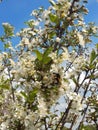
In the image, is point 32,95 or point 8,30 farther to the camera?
point 8,30

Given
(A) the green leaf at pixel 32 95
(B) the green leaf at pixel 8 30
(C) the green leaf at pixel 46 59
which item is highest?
(B) the green leaf at pixel 8 30

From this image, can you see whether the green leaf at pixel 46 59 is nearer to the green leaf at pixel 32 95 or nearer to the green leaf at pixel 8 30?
the green leaf at pixel 32 95

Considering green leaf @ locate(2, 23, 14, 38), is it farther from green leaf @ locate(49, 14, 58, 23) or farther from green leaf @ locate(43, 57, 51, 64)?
green leaf @ locate(43, 57, 51, 64)

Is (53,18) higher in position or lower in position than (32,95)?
higher

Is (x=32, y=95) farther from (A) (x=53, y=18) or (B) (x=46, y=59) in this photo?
(A) (x=53, y=18)

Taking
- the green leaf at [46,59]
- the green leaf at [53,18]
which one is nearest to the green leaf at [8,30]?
the green leaf at [53,18]

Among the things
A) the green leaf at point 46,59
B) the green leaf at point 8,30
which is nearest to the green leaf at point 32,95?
the green leaf at point 46,59

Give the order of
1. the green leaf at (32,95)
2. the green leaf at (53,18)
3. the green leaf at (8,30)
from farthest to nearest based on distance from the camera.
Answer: the green leaf at (8,30) → the green leaf at (53,18) → the green leaf at (32,95)

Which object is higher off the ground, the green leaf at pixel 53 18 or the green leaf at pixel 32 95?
the green leaf at pixel 53 18

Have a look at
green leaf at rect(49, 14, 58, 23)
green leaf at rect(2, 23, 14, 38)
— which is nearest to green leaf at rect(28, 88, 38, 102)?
green leaf at rect(49, 14, 58, 23)

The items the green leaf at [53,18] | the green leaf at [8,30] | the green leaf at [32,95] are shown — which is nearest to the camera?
the green leaf at [32,95]

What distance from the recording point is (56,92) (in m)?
4.57

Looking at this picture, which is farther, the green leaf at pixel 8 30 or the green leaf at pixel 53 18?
the green leaf at pixel 8 30

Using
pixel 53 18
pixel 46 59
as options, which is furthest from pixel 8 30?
pixel 46 59
